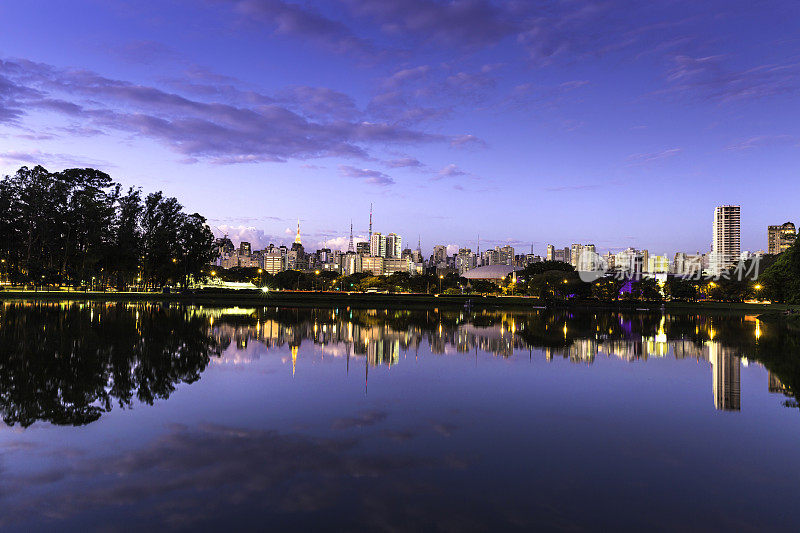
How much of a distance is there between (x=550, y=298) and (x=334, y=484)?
83860 millimetres

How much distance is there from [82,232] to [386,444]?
82.5 m

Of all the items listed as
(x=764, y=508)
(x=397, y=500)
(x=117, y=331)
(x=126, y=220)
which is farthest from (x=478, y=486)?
(x=126, y=220)

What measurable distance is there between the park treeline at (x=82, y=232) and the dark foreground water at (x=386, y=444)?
211 ft

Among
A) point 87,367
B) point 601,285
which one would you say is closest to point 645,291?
point 601,285

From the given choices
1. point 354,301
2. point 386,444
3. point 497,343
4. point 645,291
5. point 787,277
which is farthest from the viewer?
point 645,291

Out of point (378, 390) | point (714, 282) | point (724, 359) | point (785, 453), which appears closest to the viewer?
point (785, 453)

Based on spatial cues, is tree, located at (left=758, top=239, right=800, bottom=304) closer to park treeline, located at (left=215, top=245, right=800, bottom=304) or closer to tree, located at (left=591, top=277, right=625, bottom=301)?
park treeline, located at (left=215, top=245, right=800, bottom=304)

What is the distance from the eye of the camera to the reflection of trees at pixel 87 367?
12.6m

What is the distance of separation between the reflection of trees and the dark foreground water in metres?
0.11

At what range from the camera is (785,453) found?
1035cm

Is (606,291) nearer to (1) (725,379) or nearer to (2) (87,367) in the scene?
(1) (725,379)

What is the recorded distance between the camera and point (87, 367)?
17656 millimetres

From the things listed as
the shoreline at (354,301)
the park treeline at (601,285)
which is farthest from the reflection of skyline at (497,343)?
the shoreline at (354,301)

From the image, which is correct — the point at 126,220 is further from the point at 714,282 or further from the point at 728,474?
the point at 714,282
